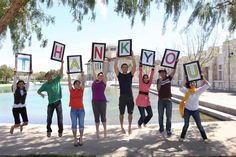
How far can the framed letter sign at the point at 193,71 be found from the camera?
8.41m

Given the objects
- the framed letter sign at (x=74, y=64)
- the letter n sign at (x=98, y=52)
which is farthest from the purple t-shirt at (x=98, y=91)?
the letter n sign at (x=98, y=52)

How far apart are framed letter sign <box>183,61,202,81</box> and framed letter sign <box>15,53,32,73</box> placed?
13.6ft

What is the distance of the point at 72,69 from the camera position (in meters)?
9.08

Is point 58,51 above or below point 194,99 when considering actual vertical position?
above

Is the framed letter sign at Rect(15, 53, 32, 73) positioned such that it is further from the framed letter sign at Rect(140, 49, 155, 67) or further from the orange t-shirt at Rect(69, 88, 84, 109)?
the framed letter sign at Rect(140, 49, 155, 67)

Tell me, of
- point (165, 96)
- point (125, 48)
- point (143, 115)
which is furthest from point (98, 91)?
point (143, 115)

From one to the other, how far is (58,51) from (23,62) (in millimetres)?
1129

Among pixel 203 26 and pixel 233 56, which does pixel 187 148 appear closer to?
pixel 203 26

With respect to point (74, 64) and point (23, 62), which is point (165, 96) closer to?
point (74, 64)

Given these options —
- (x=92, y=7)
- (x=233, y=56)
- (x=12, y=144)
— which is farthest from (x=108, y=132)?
(x=233, y=56)

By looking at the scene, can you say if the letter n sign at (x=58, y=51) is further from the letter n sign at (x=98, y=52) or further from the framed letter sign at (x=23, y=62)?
the framed letter sign at (x=23, y=62)

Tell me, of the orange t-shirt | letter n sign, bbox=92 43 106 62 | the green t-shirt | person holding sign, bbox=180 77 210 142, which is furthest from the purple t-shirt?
person holding sign, bbox=180 77 210 142

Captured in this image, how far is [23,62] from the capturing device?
9.51 metres

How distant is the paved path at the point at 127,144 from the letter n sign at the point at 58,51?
202 centimetres
